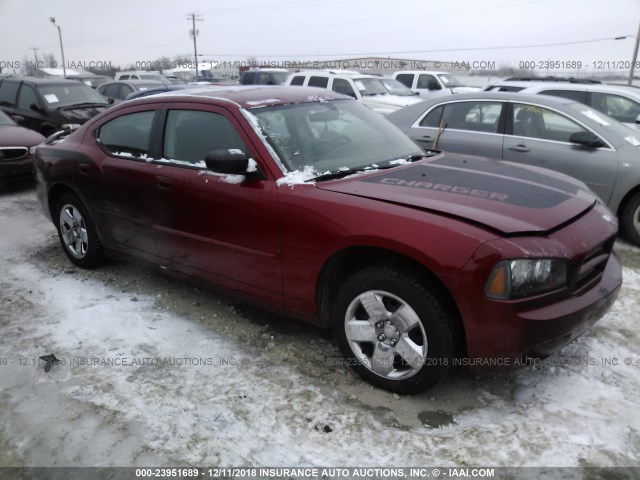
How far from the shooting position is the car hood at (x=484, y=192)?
8.83 ft

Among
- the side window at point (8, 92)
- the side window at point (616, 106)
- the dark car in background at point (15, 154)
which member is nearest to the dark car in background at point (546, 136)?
the side window at point (616, 106)

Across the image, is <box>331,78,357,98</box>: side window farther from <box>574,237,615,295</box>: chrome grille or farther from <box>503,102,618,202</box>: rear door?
<box>574,237,615,295</box>: chrome grille

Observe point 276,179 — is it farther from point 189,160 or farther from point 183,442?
point 183,442

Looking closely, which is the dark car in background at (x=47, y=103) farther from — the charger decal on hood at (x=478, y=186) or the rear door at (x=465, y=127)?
the charger decal on hood at (x=478, y=186)

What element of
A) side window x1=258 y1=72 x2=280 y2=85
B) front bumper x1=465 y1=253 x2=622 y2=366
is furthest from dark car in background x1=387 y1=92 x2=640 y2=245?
side window x1=258 y1=72 x2=280 y2=85

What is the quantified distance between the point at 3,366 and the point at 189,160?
1.80 metres

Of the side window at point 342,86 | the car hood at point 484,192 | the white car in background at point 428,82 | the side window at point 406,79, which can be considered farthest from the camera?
the side window at point 406,79

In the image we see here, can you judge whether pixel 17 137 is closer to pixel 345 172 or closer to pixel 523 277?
pixel 345 172

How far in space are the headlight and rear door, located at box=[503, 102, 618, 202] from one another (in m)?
3.36

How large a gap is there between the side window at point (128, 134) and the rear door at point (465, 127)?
324 centimetres

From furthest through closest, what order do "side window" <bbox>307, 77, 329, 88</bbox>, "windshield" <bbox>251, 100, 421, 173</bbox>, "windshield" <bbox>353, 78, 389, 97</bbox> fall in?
"side window" <bbox>307, 77, 329, 88</bbox>, "windshield" <bbox>353, 78, 389, 97</bbox>, "windshield" <bbox>251, 100, 421, 173</bbox>

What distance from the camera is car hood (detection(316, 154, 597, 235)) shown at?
269 cm

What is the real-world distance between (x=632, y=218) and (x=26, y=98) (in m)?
10.7

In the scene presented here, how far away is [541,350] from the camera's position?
263cm
